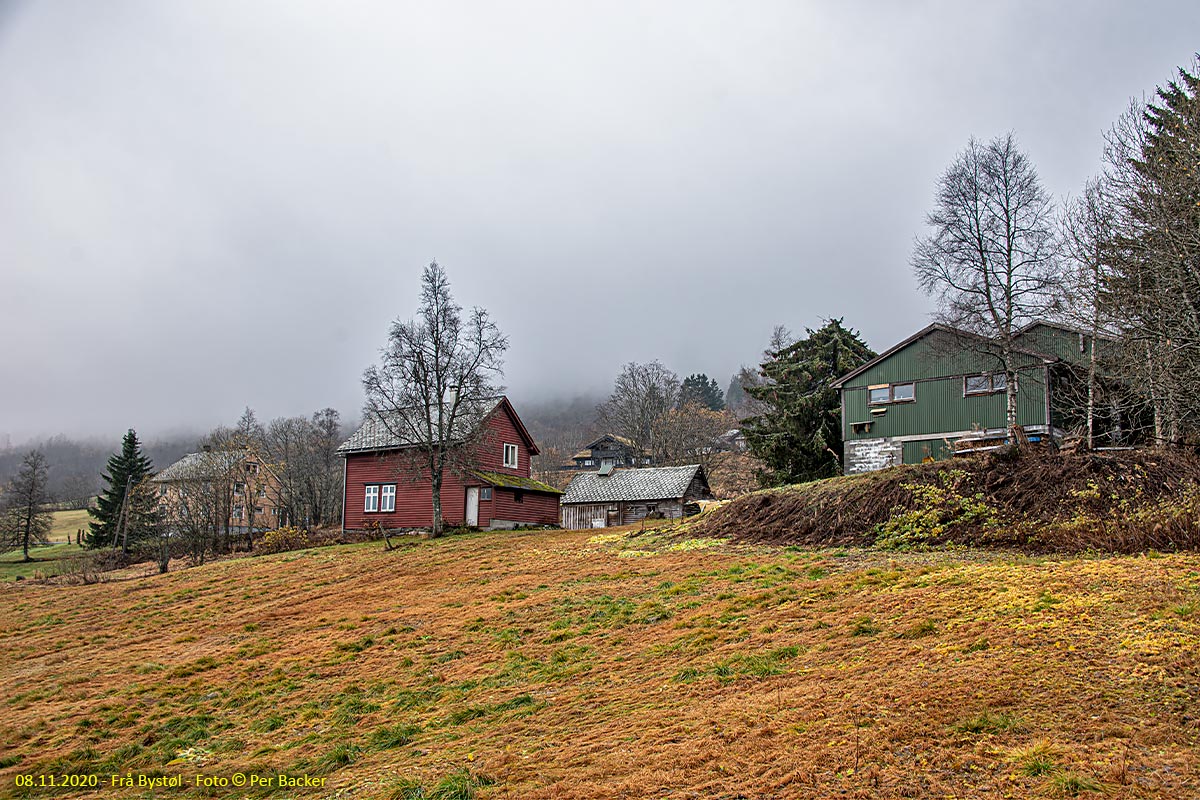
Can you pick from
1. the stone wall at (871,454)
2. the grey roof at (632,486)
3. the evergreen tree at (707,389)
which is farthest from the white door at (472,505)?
the evergreen tree at (707,389)

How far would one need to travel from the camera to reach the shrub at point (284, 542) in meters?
36.8

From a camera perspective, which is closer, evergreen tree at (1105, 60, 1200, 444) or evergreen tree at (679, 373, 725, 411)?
evergreen tree at (1105, 60, 1200, 444)

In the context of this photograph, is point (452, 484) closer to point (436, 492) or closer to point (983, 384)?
point (436, 492)

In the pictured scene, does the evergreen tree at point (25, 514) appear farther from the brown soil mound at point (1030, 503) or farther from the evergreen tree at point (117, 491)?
the brown soil mound at point (1030, 503)

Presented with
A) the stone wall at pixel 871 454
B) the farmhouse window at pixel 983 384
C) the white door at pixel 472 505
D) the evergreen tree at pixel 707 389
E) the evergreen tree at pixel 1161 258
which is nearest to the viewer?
the evergreen tree at pixel 1161 258

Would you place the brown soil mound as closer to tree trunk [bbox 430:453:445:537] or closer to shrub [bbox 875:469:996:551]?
shrub [bbox 875:469:996:551]

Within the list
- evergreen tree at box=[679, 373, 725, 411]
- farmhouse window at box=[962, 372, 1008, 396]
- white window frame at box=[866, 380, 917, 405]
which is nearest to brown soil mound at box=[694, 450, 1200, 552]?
farmhouse window at box=[962, 372, 1008, 396]

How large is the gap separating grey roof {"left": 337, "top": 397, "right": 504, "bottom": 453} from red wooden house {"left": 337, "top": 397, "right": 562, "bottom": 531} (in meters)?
0.06

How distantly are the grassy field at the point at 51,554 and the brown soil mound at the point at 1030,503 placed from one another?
34383 mm

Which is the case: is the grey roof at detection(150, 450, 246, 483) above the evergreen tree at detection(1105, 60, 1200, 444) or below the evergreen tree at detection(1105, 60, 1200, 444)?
below

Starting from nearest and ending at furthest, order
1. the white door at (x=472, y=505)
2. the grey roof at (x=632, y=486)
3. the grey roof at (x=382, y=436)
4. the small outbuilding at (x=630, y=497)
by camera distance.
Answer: the grey roof at (x=382, y=436)
the white door at (x=472, y=505)
the small outbuilding at (x=630, y=497)
the grey roof at (x=632, y=486)

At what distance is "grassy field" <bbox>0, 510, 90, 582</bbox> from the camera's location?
39.5 m

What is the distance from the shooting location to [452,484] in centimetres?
3806

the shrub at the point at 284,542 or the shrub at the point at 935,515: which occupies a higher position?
the shrub at the point at 935,515
